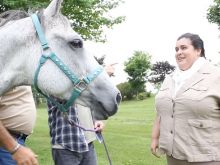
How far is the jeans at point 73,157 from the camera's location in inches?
171

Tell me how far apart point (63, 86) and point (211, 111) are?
1935mm

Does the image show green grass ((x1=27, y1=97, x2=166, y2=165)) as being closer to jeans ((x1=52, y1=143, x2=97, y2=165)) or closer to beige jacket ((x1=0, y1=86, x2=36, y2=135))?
jeans ((x1=52, y1=143, x2=97, y2=165))

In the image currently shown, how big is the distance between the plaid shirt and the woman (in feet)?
2.67

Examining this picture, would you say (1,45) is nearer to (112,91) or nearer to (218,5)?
(112,91)

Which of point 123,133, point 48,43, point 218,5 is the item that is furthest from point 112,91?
point 218,5

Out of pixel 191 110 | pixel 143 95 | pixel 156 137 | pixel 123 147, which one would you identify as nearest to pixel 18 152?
pixel 191 110

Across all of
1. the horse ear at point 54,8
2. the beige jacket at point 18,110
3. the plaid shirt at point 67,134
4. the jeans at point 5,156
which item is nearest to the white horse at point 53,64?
the horse ear at point 54,8

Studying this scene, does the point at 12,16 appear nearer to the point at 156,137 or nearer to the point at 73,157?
the point at 73,157

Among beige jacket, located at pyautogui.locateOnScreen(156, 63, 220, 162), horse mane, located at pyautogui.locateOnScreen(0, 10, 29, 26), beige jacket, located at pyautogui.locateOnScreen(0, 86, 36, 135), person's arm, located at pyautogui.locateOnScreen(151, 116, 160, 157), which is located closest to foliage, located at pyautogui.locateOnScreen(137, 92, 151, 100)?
person's arm, located at pyautogui.locateOnScreen(151, 116, 160, 157)

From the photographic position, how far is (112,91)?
9.20ft

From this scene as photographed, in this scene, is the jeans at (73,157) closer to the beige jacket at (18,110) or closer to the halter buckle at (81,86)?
the beige jacket at (18,110)

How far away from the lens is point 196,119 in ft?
14.2

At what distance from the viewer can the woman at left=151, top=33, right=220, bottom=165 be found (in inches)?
169

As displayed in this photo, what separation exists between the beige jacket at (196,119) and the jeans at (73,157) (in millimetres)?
718
